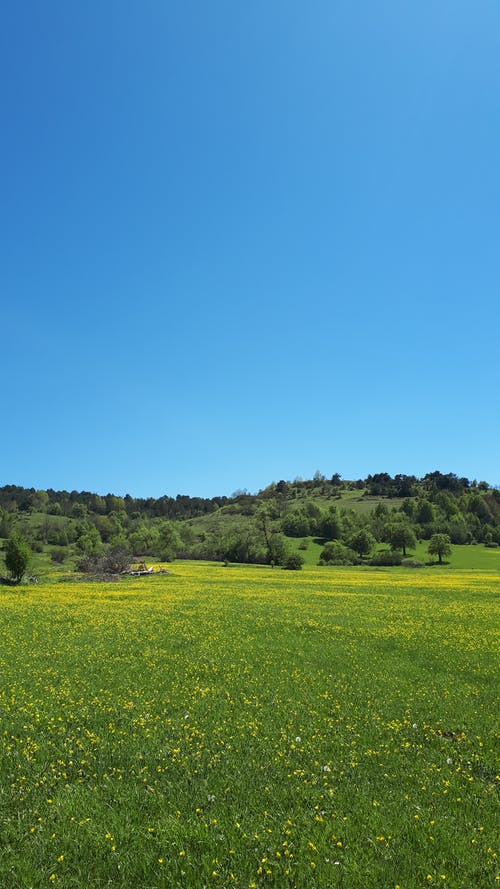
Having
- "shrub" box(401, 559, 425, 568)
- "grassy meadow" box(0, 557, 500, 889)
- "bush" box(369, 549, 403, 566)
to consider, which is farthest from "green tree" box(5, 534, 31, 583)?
"shrub" box(401, 559, 425, 568)

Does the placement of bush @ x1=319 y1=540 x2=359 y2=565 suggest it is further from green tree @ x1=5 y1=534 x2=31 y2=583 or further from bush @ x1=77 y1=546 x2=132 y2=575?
green tree @ x1=5 y1=534 x2=31 y2=583

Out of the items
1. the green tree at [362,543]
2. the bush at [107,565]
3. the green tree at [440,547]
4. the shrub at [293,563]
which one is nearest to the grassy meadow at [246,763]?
the bush at [107,565]

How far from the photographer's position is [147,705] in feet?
50.3

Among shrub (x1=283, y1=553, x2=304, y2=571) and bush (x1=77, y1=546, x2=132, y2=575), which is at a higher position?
bush (x1=77, y1=546, x2=132, y2=575)

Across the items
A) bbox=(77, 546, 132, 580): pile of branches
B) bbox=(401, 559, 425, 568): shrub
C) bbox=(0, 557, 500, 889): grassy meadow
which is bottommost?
bbox=(401, 559, 425, 568): shrub

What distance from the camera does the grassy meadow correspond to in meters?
8.20

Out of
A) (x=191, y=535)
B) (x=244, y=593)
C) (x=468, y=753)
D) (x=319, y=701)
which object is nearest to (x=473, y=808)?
(x=468, y=753)

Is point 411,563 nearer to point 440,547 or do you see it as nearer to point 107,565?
point 440,547

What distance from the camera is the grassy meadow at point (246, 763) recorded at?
8.20 m

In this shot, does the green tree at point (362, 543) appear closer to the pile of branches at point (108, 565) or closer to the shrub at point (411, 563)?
the shrub at point (411, 563)

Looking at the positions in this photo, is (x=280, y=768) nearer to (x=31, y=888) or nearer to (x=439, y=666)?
(x=31, y=888)

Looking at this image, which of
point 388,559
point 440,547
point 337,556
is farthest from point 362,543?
point 440,547

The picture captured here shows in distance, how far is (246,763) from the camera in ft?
38.0

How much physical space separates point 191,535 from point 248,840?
16786 cm
